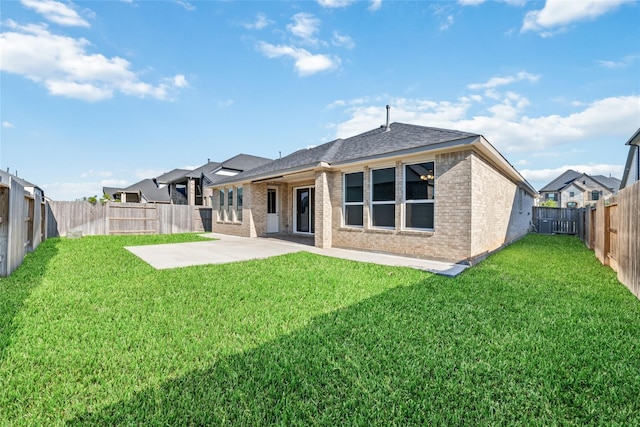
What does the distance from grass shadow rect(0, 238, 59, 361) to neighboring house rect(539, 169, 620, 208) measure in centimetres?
5434

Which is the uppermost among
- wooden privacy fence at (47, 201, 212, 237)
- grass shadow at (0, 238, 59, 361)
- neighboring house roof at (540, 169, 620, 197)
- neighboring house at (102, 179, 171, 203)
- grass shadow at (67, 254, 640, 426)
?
neighboring house roof at (540, 169, 620, 197)

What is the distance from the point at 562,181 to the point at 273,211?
2017 inches

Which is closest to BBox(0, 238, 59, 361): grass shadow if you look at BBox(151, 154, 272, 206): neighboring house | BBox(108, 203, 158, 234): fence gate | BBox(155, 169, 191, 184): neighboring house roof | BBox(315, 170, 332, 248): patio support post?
BBox(315, 170, 332, 248): patio support post

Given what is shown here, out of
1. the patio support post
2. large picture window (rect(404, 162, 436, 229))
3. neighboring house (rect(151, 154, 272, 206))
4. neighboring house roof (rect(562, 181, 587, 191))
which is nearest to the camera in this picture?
large picture window (rect(404, 162, 436, 229))

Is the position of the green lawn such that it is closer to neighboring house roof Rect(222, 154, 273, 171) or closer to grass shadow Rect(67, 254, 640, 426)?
grass shadow Rect(67, 254, 640, 426)

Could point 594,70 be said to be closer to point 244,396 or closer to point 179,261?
point 244,396

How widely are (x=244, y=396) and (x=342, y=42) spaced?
1141cm

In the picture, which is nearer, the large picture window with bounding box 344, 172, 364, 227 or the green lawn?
the green lawn

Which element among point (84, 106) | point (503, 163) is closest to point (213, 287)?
point (503, 163)

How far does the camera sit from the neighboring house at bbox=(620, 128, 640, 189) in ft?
43.4

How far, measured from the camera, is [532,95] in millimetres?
10164

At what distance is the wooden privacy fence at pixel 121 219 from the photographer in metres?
15.8

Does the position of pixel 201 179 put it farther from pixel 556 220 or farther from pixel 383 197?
pixel 556 220

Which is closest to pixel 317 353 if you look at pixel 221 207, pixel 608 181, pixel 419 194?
pixel 419 194
